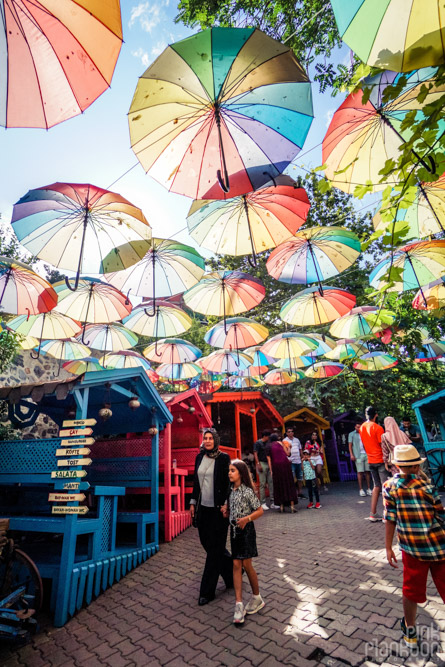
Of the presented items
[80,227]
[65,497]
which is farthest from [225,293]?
[65,497]

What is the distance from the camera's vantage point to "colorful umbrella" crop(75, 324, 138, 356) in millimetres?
9734

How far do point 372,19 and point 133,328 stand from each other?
757cm

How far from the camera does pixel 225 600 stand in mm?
4117

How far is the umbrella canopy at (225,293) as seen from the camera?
6.89 meters

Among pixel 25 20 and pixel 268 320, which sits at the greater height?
pixel 268 320

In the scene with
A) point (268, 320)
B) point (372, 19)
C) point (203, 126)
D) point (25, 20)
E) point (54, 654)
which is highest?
point (268, 320)

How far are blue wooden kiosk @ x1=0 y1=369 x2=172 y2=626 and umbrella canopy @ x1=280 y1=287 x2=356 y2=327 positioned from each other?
374 cm

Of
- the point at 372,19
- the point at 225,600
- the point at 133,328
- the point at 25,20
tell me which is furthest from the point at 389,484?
the point at 133,328

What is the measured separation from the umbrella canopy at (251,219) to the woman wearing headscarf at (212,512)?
2914 millimetres

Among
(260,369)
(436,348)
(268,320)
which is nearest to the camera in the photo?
(436,348)

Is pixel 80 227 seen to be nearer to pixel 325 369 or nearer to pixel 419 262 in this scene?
pixel 419 262

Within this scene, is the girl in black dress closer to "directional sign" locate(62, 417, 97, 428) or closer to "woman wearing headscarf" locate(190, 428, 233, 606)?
"woman wearing headscarf" locate(190, 428, 233, 606)

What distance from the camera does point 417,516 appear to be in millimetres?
2834

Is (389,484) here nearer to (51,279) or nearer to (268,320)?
(268,320)
